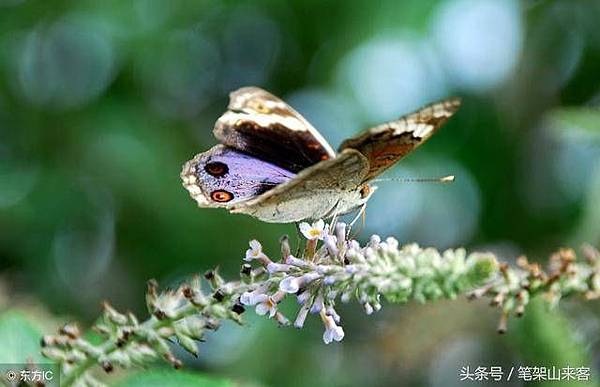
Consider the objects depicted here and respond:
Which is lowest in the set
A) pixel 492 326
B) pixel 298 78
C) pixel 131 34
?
pixel 492 326

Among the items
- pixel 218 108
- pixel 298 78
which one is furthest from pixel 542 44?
pixel 218 108

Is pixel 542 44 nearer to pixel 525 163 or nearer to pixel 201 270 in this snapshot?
pixel 525 163

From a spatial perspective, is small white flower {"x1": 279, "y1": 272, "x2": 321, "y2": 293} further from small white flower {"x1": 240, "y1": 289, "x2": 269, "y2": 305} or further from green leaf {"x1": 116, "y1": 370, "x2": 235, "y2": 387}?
green leaf {"x1": 116, "y1": 370, "x2": 235, "y2": 387}

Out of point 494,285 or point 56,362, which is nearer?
point 494,285

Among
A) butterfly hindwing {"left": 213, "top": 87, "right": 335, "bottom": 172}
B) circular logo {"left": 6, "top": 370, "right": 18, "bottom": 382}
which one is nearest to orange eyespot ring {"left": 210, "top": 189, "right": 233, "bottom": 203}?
butterfly hindwing {"left": 213, "top": 87, "right": 335, "bottom": 172}

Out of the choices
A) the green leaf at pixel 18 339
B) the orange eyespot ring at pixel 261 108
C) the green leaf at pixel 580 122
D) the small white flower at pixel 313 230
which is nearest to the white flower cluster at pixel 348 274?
the small white flower at pixel 313 230

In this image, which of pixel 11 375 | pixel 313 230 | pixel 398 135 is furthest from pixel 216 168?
pixel 11 375
